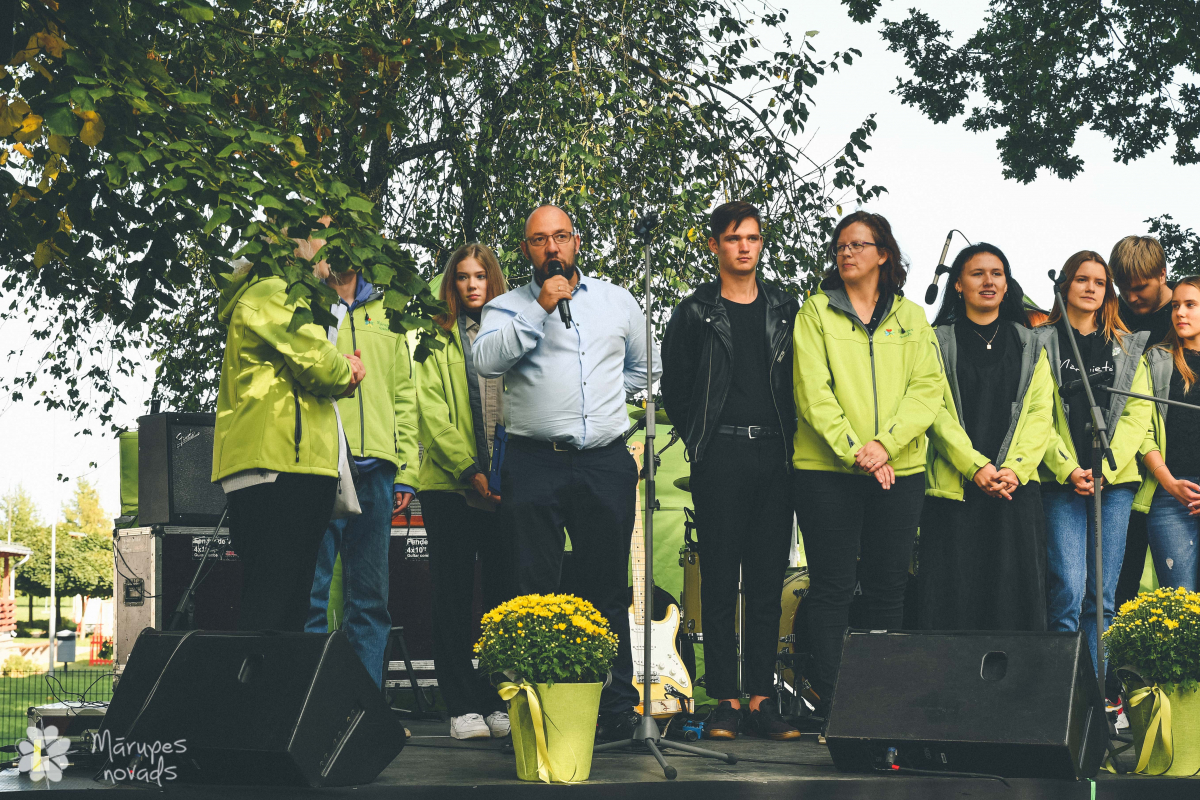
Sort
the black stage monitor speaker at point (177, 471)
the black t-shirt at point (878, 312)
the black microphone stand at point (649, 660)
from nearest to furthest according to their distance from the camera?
the black microphone stand at point (649, 660), the black t-shirt at point (878, 312), the black stage monitor speaker at point (177, 471)

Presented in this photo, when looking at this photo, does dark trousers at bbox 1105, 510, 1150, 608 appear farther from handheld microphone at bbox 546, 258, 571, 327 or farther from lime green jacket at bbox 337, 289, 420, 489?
lime green jacket at bbox 337, 289, 420, 489

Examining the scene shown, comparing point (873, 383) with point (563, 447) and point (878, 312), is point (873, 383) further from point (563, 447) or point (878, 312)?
point (563, 447)

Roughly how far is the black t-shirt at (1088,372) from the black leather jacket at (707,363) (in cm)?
114

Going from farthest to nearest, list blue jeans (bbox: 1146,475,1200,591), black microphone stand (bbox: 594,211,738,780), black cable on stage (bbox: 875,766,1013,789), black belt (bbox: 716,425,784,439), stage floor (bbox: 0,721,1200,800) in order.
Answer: blue jeans (bbox: 1146,475,1200,591)
black belt (bbox: 716,425,784,439)
black microphone stand (bbox: 594,211,738,780)
black cable on stage (bbox: 875,766,1013,789)
stage floor (bbox: 0,721,1200,800)

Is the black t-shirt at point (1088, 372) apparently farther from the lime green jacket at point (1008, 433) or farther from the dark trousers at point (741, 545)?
the dark trousers at point (741, 545)

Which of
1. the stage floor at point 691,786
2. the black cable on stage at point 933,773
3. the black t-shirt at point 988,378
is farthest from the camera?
the black t-shirt at point 988,378

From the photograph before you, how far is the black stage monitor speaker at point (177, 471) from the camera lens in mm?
5480

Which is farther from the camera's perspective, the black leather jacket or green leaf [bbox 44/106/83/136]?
the black leather jacket

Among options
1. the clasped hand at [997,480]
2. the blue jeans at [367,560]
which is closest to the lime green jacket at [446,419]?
the blue jeans at [367,560]

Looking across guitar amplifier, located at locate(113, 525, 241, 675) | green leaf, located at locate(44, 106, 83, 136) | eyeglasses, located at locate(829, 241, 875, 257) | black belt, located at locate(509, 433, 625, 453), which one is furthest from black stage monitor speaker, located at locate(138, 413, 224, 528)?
eyeglasses, located at locate(829, 241, 875, 257)

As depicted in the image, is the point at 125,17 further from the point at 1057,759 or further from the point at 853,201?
the point at 853,201

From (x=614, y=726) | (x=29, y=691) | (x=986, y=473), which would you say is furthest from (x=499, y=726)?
(x=29, y=691)

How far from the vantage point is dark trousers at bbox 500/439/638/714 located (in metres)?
4.06

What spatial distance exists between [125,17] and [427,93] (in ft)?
13.3
